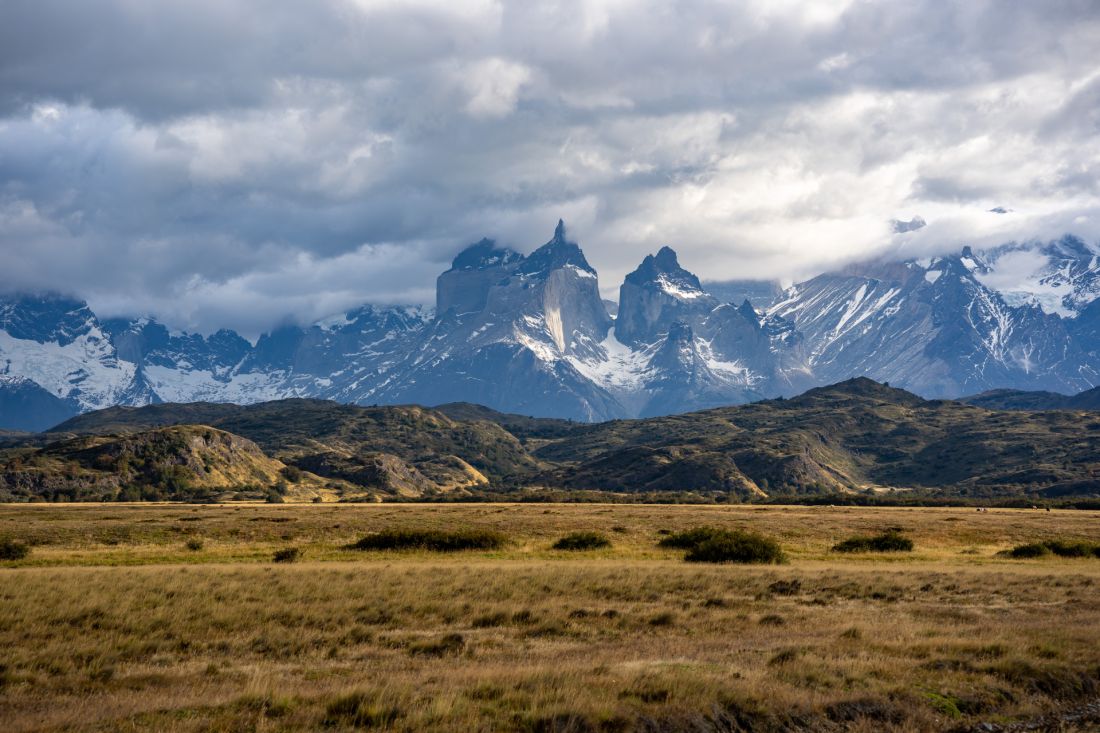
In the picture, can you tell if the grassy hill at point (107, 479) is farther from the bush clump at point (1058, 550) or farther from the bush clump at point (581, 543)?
the bush clump at point (1058, 550)


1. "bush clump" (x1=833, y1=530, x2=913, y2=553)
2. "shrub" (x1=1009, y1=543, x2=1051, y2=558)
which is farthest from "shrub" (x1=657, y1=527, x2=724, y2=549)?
"shrub" (x1=1009, y1=543, x2=1051, y2=558)

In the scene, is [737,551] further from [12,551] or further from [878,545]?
[12,551]

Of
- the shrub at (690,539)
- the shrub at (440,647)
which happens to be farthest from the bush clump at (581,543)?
the shrub at (440,647)

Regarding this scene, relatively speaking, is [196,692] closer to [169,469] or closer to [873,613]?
[873,613]

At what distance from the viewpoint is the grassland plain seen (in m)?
16.8

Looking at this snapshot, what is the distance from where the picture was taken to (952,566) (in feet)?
158

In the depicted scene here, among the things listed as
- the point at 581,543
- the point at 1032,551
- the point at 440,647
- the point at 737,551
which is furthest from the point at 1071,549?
the point at 440,647

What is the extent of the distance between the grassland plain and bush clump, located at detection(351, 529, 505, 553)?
422 centimetres

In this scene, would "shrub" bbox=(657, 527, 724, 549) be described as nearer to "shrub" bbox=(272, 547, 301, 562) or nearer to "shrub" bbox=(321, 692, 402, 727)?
"shrub" bbox=(272, 547, 301, 562)

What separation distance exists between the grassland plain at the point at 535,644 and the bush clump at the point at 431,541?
422cm

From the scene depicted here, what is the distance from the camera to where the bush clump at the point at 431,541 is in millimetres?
54125

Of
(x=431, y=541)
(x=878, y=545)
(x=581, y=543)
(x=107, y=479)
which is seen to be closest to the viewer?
(x=431, y=541)

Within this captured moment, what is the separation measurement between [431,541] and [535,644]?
30492 mm

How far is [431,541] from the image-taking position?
5478cm
